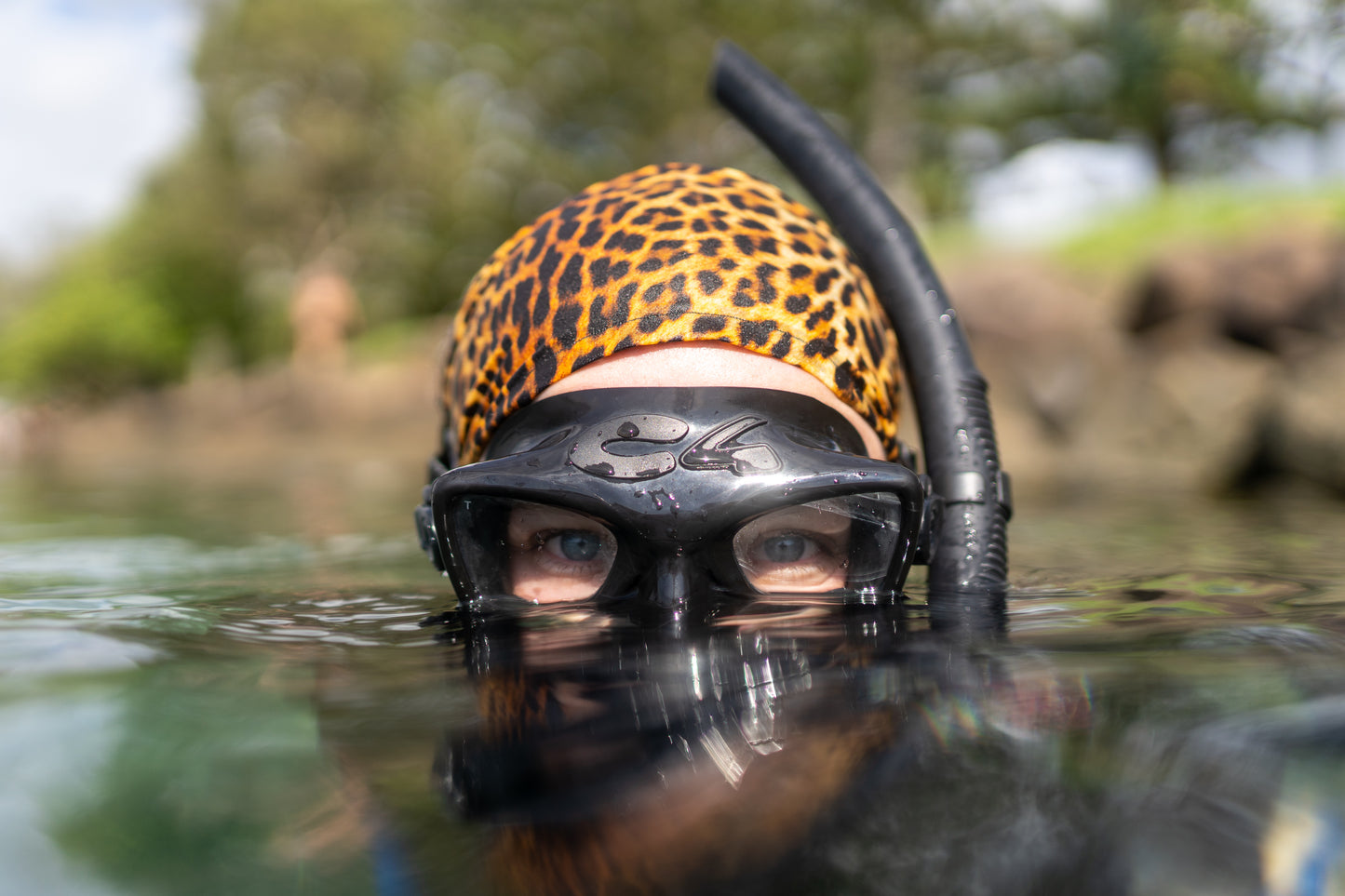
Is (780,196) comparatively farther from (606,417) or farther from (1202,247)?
(1202,247)

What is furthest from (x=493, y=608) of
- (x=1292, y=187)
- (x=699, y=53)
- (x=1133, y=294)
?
(x=699, y=53)

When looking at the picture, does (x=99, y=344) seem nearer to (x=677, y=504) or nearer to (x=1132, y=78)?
(x=1132, y=78)

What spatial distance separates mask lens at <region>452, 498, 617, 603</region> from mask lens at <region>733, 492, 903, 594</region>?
0.24 meters

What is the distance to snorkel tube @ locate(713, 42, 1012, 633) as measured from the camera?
1921 mm

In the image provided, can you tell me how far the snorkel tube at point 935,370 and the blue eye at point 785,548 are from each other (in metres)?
0.24

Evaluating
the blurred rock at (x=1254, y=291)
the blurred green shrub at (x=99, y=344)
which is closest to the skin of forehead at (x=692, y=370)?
the blurred rock at (x=1254, y=291)

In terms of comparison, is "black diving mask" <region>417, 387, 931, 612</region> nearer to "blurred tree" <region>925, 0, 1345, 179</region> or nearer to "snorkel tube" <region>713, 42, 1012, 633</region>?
"snorkel tube" <region>713, 42, 1012, 633</region>

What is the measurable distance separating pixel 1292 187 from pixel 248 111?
1052 inches

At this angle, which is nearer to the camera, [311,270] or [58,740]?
[58,740]

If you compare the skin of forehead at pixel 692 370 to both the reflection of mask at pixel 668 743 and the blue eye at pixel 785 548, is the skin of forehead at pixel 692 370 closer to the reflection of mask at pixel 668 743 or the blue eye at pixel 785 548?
the blue eye at pixel 785 548

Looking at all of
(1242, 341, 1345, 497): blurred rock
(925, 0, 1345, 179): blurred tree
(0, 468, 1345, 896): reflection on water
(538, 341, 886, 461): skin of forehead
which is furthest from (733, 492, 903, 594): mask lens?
(925, 0, 1345, 179): blurred tree

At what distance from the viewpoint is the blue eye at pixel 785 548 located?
1.80 meters

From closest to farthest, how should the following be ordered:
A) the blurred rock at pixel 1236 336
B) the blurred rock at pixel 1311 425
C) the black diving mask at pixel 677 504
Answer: the black diving mask at pixel 677 504 < the blurred rock at pixel 1311 425 < the blurred rock at pixel 1236 336

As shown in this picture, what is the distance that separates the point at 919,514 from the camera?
1.71 m
